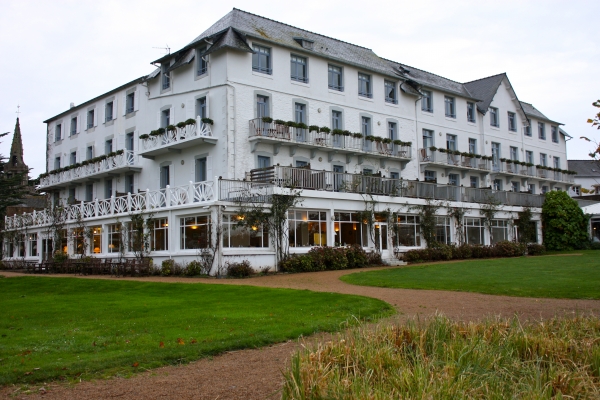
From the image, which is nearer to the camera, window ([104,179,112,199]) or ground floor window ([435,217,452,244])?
ground floor window ([435,217,452,244])

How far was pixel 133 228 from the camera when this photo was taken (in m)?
27.6

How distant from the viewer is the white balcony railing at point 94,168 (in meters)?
32.9

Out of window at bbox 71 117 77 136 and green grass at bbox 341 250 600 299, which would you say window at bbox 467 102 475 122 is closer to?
green grass at bbox 341 250 600 299

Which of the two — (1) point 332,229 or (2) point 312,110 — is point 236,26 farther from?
(1) point 332,229

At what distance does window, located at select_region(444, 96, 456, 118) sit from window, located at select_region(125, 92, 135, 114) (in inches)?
801

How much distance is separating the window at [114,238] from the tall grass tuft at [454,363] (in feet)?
80.1

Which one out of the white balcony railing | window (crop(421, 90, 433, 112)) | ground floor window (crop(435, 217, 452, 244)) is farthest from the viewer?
window (crop(421, 90, 433, 112))

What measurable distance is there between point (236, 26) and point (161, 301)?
59.2ft

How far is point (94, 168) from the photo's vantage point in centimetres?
3538

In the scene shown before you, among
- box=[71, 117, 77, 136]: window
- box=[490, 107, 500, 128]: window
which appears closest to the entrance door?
box=[490, 107, 500, 128]: window

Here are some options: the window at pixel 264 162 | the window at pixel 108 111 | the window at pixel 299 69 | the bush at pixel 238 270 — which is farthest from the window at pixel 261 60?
the window at pixel 108 111

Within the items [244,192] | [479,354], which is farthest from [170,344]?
[244,192]

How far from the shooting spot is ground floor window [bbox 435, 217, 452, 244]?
3234cm

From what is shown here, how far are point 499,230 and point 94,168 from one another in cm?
2597
